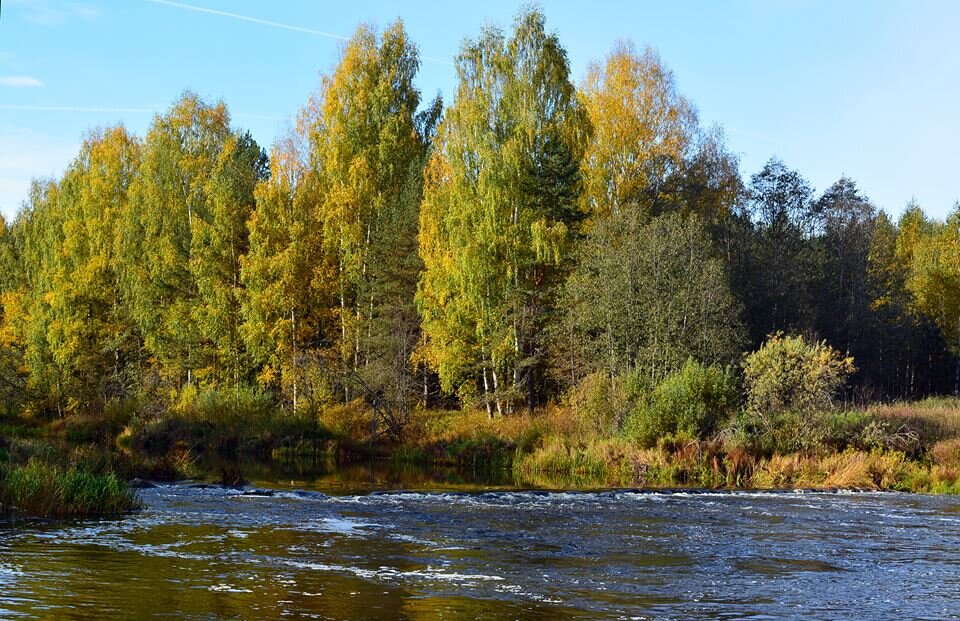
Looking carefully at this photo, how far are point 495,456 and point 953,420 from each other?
16867 mm

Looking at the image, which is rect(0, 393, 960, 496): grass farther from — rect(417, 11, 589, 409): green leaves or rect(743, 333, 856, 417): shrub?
rect(417, 11, 589, 409): green leaves

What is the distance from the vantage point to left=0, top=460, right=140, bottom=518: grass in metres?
20.9

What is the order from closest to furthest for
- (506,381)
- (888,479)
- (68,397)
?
(888,479) < (506,381) < (68,397)

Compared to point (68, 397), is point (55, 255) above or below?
above

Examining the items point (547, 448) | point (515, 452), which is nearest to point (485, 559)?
point (547, 448)

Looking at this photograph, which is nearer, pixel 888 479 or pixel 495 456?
pixel 888 479

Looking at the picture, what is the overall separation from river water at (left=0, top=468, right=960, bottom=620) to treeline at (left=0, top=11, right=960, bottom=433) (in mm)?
14095

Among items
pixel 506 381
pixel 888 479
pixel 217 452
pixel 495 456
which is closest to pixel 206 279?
pixel 217 452

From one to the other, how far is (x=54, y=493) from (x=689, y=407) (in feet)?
67.0

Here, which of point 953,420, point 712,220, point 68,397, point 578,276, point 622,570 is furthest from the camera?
point 68,397

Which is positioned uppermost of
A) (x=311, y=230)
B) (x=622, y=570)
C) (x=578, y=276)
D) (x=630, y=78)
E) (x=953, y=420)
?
(x=630, y=78)

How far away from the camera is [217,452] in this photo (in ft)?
139

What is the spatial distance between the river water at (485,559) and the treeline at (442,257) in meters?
14.1

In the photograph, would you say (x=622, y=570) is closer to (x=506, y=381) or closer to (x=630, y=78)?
(x=506, y=381)
